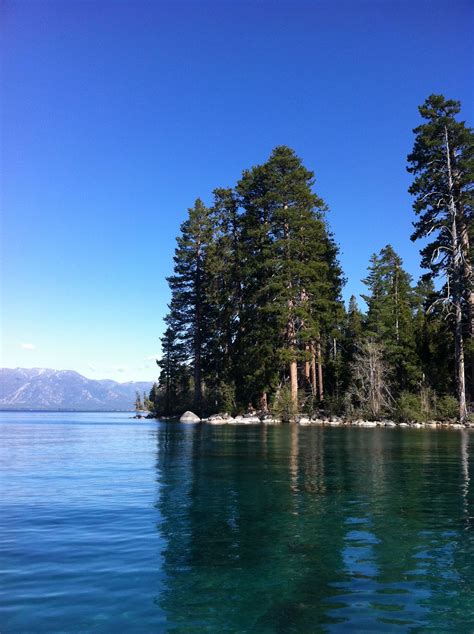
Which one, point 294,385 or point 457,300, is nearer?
point 457,300

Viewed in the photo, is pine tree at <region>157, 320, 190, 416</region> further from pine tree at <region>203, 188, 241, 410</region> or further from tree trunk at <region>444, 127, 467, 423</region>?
tree trunk at <region>444, 127, 467, 423</region>

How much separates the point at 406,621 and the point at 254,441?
2078 centimetres

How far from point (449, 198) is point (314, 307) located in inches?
610

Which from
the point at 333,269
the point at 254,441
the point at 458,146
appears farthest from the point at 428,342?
the point at 254,441

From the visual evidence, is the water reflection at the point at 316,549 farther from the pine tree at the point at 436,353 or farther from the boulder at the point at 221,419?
the boulder at the point at 221,419

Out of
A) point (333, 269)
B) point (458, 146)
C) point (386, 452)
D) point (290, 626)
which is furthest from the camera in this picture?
point (333, 269)

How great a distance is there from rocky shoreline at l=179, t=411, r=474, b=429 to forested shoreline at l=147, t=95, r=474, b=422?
2.65 ft

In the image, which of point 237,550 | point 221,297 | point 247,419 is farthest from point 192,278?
point 237,550

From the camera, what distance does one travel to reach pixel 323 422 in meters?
43.6

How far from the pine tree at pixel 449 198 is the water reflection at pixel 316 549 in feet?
85.0

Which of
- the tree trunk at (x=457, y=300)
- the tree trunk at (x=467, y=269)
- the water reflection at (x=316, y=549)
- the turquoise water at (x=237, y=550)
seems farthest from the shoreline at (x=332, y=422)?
the turquoise water at (x=237, y=550)

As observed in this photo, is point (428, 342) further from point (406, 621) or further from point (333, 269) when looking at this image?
point (406, 621)

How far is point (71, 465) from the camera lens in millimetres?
16594

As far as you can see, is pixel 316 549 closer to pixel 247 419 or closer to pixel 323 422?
pixel 323 422
